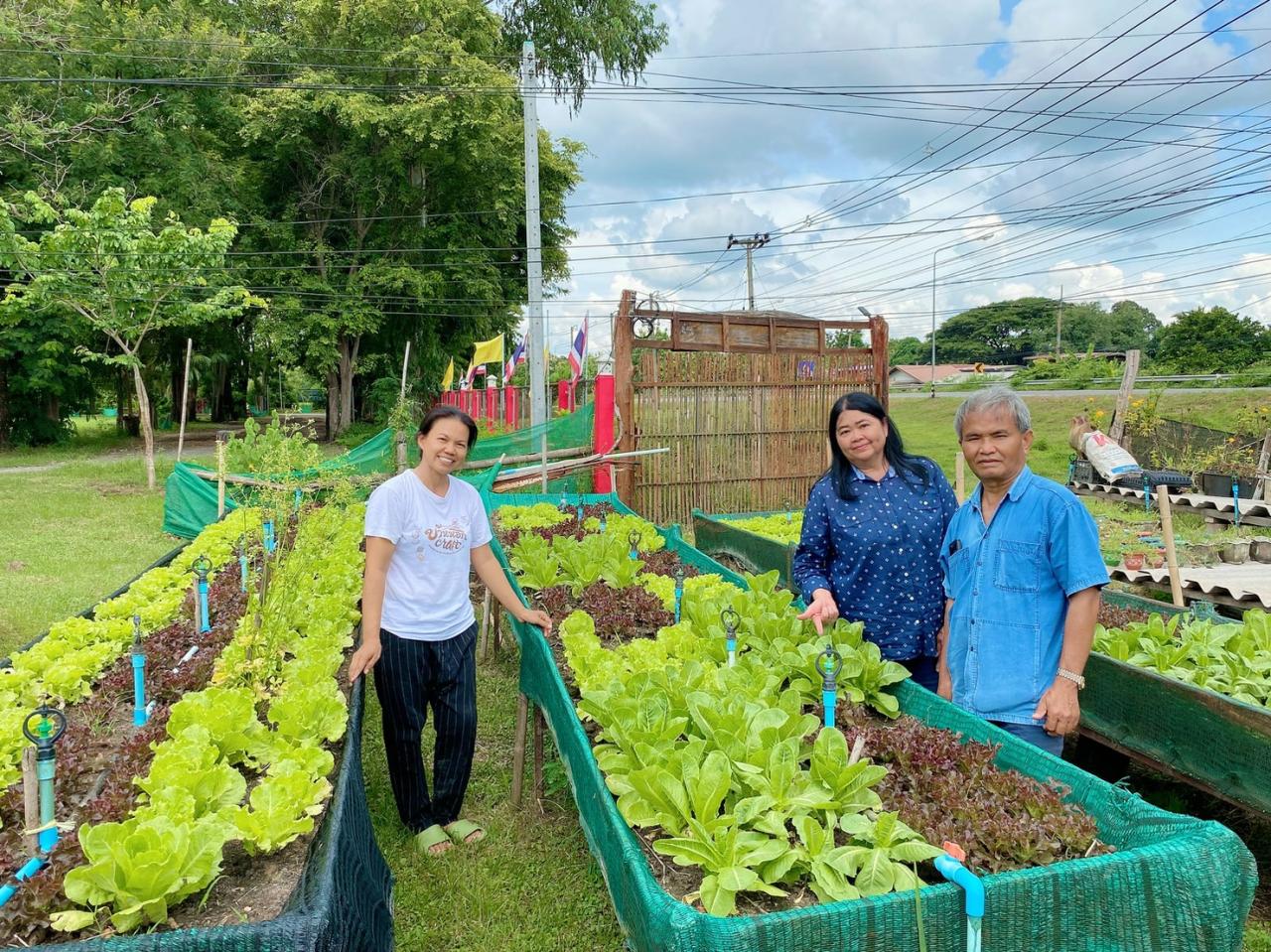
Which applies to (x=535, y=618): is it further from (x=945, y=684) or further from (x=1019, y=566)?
(x=1019, y=566)

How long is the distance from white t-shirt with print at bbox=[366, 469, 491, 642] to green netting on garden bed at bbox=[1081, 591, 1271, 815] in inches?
113

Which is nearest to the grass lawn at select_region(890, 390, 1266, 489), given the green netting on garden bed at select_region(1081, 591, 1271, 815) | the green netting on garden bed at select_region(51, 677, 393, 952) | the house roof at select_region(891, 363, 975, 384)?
the green netting on garden bed at select_region(1081, 591, 1271, 815)

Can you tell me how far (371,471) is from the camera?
12.7 meters

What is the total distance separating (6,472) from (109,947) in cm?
1961

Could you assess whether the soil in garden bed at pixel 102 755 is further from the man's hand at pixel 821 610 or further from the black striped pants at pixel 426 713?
the man's hand at pixel 821 610

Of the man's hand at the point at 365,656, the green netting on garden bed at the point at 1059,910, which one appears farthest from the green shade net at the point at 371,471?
the green netting on garden bed at the point at 1059,910

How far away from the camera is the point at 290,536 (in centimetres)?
620

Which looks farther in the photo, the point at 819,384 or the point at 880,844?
the point at 819,384

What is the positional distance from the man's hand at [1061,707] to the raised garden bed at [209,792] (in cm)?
204

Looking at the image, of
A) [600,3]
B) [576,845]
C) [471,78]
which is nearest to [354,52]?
[471,78]

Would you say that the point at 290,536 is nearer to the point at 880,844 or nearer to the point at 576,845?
the point at 576,845

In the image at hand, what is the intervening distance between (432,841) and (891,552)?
2.33 meters

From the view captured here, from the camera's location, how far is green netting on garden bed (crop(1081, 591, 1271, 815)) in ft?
9.42

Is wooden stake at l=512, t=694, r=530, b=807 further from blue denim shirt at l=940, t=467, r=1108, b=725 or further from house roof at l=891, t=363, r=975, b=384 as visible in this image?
house roof at l=891, t=363, r=975, b=384
